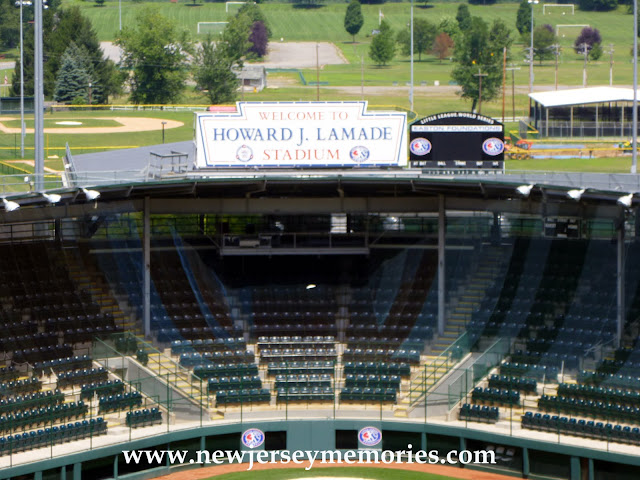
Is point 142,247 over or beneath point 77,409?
over

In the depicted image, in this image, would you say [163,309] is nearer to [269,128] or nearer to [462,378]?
[269,128]

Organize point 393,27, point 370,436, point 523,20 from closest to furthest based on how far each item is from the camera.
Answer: point 370,436 < point 523,20 < point 393,27

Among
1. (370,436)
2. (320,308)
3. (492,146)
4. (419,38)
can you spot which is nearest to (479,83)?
(419,38)

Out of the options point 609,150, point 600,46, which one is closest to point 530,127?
point 609,150

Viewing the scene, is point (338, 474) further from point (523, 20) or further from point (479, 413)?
point (523, 20)

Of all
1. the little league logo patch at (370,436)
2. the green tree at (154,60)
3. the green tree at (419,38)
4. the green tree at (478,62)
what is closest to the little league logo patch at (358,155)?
the little league logo patch at (370,436)

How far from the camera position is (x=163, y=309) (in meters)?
45.6

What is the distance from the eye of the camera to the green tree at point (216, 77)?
370 ft

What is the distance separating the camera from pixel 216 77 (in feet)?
371

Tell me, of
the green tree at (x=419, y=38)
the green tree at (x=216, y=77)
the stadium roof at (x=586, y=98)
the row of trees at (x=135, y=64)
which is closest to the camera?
the stadium roof at (x=586, y=98)

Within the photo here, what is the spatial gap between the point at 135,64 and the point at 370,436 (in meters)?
86.4

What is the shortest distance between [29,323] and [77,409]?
241 inches

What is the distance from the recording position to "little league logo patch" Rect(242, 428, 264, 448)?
3891 cm

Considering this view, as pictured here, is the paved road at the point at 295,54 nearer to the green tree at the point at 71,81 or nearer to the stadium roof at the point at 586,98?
the green tree at the point at 71,81
